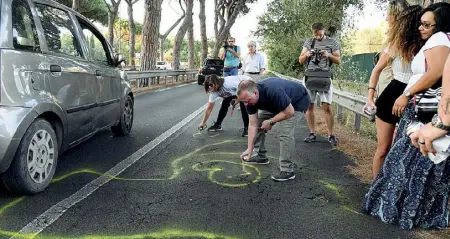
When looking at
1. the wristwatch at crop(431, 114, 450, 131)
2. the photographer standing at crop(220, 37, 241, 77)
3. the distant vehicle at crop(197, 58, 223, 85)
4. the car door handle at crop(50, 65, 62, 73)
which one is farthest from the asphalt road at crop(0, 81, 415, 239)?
the distant vehicle at crop(197, 58, 223, 85)

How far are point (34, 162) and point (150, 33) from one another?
13857 millimetres

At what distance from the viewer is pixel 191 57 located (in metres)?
30.7

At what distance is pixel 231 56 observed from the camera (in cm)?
960

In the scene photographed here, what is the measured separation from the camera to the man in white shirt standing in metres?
8.25

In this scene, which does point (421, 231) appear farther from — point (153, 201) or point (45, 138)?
point (45, 138)

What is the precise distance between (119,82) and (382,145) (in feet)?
12.1

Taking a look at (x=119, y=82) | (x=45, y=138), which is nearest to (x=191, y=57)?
(x=119, y=82)

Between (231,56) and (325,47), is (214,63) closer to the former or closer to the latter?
(231,56)

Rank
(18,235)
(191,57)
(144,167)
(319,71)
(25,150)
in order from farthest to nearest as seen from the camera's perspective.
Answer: (191,57)
(319,71)
(144,167)
(25,150)
(18,235)

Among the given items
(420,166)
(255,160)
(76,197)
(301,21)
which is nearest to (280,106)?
(255,160)

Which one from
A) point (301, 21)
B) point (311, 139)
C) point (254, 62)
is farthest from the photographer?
point (301, 21)

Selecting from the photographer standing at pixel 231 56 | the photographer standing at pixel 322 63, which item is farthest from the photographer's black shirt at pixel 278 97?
the photographer standing at pixel 231 56

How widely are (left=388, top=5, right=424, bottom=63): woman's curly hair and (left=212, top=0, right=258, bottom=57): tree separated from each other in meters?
28.8

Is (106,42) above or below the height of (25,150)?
above
